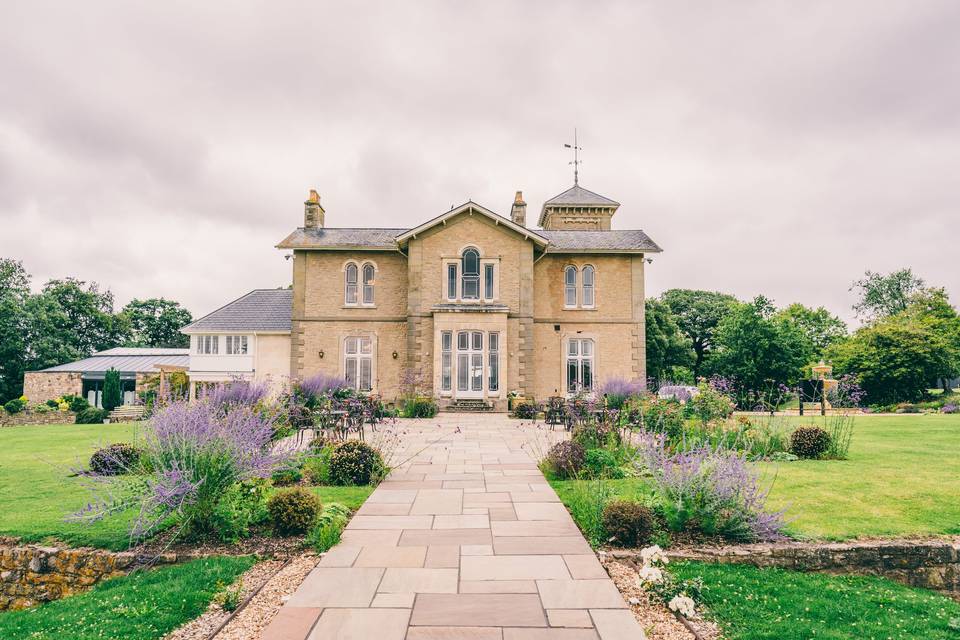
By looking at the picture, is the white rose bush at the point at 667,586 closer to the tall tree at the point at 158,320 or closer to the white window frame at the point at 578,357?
the white window frame at the point at 578,357

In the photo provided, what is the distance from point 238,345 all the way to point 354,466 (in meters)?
18.3

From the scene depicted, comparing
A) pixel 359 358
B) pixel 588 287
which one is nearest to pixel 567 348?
pixel 588 287

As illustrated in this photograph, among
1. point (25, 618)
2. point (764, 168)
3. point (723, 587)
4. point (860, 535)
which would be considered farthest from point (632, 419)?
point (764, 168)

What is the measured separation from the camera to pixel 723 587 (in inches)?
163

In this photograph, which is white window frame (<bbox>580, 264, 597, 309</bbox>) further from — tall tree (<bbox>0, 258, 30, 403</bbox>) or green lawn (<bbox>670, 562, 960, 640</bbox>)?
tall tree (<bbox>0, 258, 30, 403</bbox>)

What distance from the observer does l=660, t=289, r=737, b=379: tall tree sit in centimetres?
4869

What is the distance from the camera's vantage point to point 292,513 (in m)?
5.30

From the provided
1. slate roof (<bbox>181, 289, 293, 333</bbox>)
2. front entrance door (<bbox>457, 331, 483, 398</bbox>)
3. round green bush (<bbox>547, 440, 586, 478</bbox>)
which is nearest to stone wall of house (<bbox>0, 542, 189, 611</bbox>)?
round green bush (<bbox>547, 440, 586, 478</bbox>)

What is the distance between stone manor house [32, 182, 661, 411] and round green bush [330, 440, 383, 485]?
12251 millimetres

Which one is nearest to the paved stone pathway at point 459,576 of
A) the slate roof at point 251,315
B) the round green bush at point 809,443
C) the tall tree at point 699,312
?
the round green bush at point 809,443

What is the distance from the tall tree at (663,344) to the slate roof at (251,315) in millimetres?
23610

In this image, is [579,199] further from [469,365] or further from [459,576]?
[459,576]

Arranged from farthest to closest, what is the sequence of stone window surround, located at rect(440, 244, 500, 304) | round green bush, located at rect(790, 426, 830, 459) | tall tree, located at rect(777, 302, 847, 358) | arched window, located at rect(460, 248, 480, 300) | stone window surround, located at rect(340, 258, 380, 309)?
tall tree, located at rect(777, 302, 847, 358), stone window surround, located at rect(340, 258, 380, 309), arched window, located at rect(460, 248, 480, 300), stone window surround, located at rect(440, 244, 500, 304), round green bush, located at rect(790, 426, 830, 459)

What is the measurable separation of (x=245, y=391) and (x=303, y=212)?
13656mm
